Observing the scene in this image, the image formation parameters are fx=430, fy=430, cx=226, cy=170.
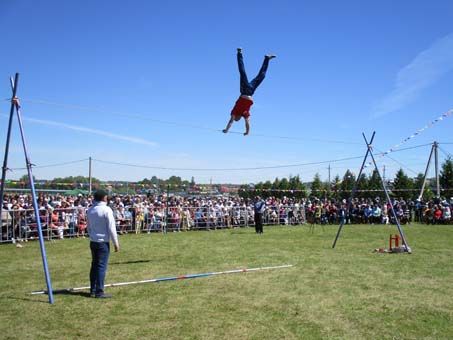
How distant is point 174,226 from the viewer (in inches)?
800

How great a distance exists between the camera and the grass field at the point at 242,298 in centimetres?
539

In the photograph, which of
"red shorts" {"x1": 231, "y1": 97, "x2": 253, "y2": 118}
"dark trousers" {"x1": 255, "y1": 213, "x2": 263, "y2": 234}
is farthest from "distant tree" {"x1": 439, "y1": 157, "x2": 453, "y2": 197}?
"red shorts" {"x1": 231, "y1": 97, "x2": 253, "y2": 118}

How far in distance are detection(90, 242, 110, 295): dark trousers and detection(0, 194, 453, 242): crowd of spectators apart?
433cm

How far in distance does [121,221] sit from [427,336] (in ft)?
49.4

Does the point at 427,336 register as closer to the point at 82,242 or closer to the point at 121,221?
the point at 82,242

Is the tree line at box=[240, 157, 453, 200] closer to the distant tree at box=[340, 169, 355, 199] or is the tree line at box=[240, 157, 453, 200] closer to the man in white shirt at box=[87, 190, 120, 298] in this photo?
the distant tree at box=[340, 169, 355, 199]

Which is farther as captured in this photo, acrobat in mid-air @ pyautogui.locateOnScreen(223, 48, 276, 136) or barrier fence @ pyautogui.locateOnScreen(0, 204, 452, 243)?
barrier fence @ pyautogui.locateOnScreen(0, 204, 452, 243)

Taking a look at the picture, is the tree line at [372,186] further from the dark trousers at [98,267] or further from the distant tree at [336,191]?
the dark trousers at [98,267]

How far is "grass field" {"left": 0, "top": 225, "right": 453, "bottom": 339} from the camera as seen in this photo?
5.39m

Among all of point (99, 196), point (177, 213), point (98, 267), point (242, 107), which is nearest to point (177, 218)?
point (177, 213)

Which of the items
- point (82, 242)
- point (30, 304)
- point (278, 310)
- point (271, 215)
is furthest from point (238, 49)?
point (271, 215)

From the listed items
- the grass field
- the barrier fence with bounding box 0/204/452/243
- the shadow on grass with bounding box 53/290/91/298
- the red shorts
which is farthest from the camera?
the barrier fence with bounding box 0/204/452/243

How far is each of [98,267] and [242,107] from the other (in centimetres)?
491

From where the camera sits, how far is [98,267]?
7031 millimetres
